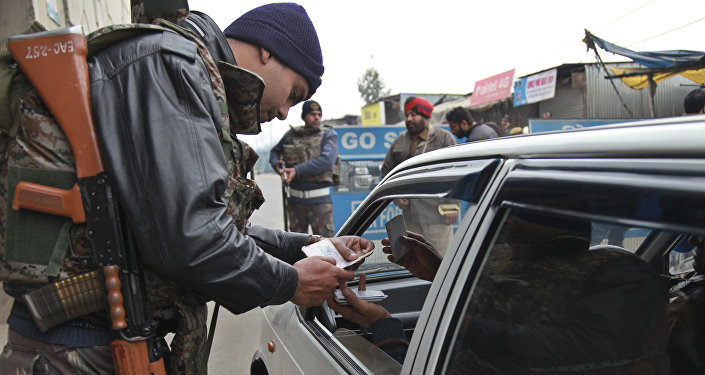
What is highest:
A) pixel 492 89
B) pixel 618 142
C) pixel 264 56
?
pixel 492 89

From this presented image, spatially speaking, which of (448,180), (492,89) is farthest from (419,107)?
(492,89)

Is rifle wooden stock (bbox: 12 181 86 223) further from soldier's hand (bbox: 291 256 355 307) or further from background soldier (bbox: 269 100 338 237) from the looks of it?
background soldier (bbox: 269 100 338 237)

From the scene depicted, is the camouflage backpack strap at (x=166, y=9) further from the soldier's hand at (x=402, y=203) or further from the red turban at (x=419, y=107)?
the red turban at (x=419, y=107)

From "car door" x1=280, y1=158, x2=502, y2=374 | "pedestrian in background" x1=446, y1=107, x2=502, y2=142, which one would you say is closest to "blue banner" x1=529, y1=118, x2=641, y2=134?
"pedestrian in background" x1=446, y1=107, x2=502, y2=142

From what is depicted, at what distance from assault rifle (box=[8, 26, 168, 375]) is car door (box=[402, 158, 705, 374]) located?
755 mm

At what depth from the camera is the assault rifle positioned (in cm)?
106

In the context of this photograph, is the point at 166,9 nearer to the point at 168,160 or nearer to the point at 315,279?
the point at 168,160

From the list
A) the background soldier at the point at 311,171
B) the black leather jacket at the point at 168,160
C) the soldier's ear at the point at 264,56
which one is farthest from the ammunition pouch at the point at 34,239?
the background soldier at the point at 311,171

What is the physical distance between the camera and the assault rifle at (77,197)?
1059 mm

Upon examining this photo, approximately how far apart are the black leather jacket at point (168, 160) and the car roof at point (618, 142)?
0.65 meters

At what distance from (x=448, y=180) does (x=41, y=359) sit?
111 cm

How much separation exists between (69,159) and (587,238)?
124 cm

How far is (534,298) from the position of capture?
101cm

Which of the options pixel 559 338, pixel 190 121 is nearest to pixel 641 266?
pixel 559 338
